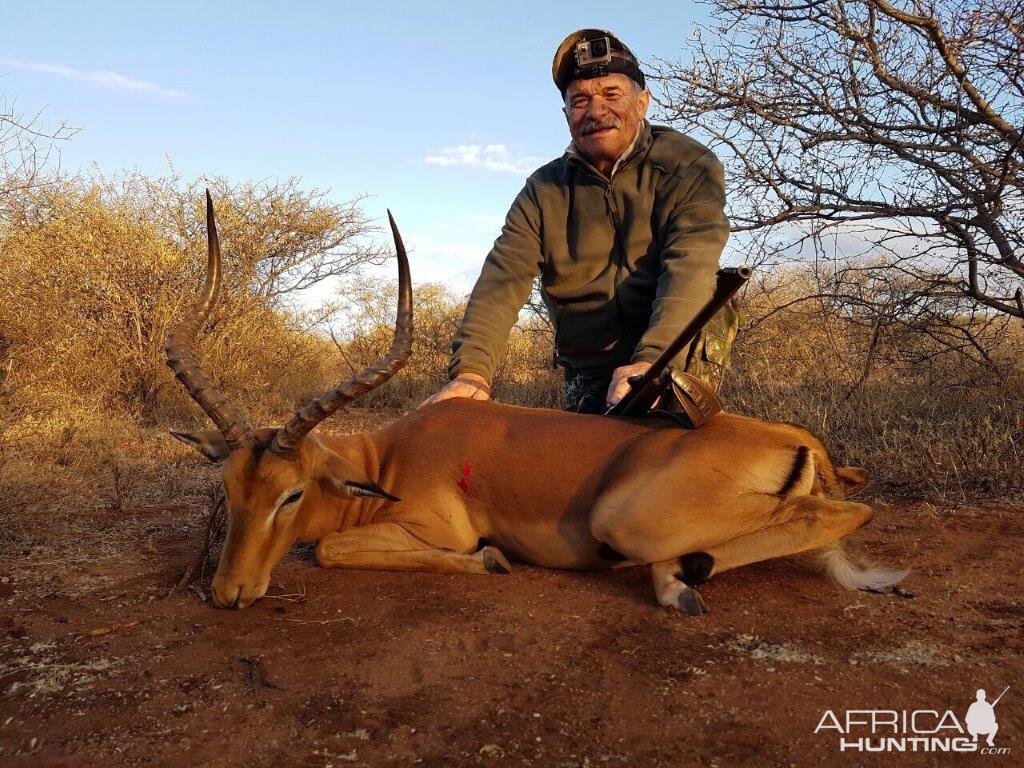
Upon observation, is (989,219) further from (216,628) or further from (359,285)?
(359,285)

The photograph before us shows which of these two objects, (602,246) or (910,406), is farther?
(910,406)

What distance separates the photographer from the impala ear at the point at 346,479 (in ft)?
14.1

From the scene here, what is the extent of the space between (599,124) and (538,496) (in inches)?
122

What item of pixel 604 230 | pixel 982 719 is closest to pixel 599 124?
pixel 604 230

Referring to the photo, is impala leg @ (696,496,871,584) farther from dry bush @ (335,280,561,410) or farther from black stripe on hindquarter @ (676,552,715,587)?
dry bush @ (335,280,561,410)

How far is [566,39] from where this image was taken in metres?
6.21

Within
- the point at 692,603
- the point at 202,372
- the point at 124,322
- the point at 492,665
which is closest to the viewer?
the point at 492,665

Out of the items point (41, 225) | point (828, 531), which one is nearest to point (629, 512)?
point (828, 531)

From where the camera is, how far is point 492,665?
3.21 meters

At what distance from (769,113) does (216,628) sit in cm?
588

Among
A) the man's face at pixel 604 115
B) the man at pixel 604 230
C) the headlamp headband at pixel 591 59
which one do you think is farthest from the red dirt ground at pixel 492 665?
the headlamp headband at pixel 591 59

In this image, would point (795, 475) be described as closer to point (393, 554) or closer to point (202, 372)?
point (393, 554)

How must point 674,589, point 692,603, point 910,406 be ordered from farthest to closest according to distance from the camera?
point 910,406, point 674,589, point 692,603

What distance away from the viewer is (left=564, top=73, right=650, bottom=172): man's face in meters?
6.06
